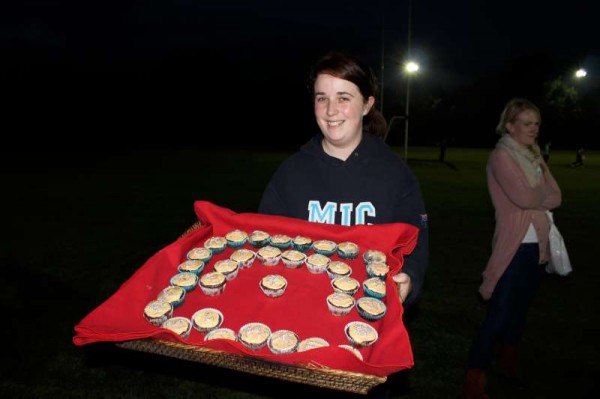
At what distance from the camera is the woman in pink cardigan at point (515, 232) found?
13.4ft

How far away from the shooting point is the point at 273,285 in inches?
106

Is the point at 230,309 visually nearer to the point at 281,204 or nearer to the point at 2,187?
the point at 281,204

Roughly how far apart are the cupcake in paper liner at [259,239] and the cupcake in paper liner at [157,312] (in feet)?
3.01

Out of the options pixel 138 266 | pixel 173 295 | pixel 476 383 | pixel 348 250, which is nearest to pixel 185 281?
pixel 173 295

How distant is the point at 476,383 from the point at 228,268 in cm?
327

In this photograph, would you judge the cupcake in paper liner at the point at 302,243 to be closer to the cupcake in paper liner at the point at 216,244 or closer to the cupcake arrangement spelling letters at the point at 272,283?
the cupcake arrangement spelling letters at the point at 272,283

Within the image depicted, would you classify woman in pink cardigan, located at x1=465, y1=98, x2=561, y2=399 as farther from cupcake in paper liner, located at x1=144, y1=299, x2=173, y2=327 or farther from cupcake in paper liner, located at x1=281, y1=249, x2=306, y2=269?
cupcake in paper liner, located at x1=144, y1=299, x2=173, y2=327

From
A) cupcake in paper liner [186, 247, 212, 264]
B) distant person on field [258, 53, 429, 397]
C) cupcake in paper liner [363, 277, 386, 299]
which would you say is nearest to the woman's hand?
distant person on field [258, 53, 429, 397]

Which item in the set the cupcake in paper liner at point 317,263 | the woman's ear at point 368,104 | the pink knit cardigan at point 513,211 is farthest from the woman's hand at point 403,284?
the pink knit cardigan at point 513,211

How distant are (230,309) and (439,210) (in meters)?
12.6

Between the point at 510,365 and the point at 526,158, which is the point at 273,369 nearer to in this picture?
the point at 526,158

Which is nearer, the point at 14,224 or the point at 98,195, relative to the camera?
the point at 14,224

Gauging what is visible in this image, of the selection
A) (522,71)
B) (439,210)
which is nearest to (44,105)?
(439,210)

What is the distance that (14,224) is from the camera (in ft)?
36.8
